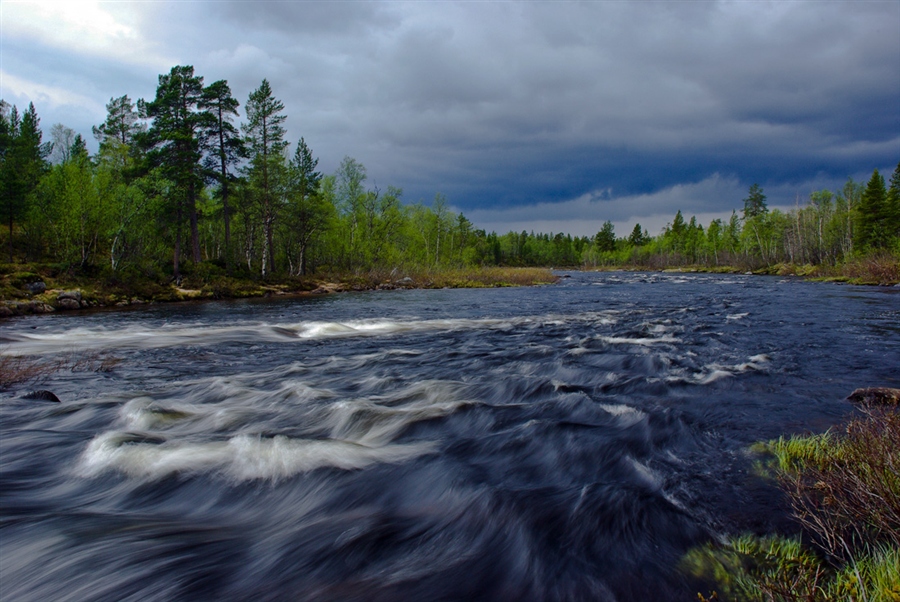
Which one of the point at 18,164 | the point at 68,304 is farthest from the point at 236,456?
the point at 18,164

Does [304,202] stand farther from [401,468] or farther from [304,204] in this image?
[401,468]

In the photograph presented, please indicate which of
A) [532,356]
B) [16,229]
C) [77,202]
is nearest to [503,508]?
[532,356]

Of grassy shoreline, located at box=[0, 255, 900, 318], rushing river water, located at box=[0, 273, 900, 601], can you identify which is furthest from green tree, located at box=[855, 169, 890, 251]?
rushing river water, located at box=[0, 273, 900, 601]

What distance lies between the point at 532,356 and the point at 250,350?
7.98 meters

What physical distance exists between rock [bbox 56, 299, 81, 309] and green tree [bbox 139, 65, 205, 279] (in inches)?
375

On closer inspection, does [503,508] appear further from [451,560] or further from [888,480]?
[888,480]

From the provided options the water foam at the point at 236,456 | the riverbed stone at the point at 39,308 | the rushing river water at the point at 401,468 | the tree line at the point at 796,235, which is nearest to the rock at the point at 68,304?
the riverbed stone at the point at 39,308

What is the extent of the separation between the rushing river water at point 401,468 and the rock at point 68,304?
15.6 metres

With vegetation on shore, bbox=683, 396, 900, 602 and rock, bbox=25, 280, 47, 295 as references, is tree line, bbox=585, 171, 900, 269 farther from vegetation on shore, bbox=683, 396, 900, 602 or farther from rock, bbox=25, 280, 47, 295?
rock, bbox=25, 280, 47, 295

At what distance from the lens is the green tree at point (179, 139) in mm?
34688

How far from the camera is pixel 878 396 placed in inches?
251

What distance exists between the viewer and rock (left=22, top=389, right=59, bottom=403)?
7.75 m

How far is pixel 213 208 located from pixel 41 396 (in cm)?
4023

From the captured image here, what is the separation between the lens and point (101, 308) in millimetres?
24219
